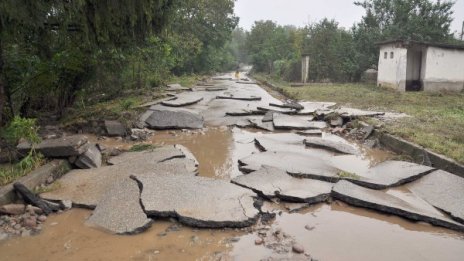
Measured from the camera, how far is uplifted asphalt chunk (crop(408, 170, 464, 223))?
13.5 ft

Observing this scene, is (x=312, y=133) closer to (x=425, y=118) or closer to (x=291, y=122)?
(x=291, y=122)

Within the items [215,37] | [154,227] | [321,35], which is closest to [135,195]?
[154,227]

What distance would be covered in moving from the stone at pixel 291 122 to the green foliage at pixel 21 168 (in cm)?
540

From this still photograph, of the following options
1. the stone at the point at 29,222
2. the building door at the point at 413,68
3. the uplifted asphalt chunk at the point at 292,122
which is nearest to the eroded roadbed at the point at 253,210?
the stone at the point at 29,222

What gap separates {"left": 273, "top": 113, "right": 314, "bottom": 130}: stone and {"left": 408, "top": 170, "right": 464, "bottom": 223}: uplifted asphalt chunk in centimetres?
380

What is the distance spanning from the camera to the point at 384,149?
23.5ft

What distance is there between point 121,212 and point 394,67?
1644cm

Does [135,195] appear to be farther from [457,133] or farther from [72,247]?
[457,133]

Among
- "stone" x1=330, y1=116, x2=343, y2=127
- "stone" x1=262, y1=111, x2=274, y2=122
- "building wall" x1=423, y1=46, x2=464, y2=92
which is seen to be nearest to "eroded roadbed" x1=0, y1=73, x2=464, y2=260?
"stone" x1=330, y1=116, x2=343, y2=127

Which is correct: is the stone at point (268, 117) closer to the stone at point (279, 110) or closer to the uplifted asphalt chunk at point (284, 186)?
the stone at point (279, 110)

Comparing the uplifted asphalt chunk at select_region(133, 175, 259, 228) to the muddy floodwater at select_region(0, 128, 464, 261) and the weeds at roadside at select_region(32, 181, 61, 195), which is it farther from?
the weeds at roadside at select_region(32, 181, 61, 195)

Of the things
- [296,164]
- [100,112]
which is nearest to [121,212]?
[296,164]

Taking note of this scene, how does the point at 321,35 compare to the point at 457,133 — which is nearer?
the point at 457,133

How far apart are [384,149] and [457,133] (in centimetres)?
151
